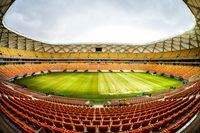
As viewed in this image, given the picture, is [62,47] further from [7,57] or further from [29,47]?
[7,57]

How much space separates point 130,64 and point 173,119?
65230 mm

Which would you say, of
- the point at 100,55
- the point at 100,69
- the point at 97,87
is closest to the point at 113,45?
the point at 100,55

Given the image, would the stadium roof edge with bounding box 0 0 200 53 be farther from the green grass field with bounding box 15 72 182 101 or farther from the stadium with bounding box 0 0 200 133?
the green grass field with bounding box 15 72 182 101

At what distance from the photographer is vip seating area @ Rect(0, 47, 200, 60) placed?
4921cm

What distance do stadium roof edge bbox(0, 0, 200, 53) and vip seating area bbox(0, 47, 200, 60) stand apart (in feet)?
5.69

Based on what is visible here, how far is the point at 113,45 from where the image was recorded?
75.0m

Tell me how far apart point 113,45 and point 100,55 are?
829cm

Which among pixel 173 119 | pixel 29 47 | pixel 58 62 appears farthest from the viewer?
pixel 58 62

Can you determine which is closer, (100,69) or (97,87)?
(97,87)

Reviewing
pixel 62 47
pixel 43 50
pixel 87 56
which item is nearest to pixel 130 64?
pixel 87 56

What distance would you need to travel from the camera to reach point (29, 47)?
64.8m

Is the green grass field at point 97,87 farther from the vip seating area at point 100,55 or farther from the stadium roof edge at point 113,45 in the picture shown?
the vip seating area at point 100,55

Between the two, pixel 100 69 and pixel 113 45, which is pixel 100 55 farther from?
pixel 100 69

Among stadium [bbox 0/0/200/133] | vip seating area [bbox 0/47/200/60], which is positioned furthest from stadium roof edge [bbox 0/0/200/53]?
vip seating area [bbox 0/47/200/60]
